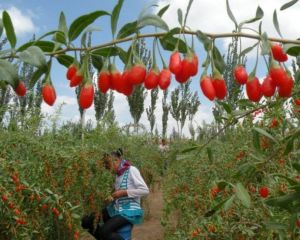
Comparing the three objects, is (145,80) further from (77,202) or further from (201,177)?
(201,177)

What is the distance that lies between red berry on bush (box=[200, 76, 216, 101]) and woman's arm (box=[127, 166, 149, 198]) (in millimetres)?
3502

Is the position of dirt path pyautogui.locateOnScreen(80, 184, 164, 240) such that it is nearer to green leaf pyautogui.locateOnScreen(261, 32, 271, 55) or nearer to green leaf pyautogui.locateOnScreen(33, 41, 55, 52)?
green leaf pyautogui.locateOnScreen(33, 41, 55, 52)

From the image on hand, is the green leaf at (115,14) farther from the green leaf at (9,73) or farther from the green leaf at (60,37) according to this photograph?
the green leaf at (9,73)

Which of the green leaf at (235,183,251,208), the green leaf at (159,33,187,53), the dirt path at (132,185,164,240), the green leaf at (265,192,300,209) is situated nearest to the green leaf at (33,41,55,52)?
the green leaf at (159,33,187,53)

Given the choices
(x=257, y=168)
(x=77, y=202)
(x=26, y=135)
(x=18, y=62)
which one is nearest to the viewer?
(x=18, y=62)

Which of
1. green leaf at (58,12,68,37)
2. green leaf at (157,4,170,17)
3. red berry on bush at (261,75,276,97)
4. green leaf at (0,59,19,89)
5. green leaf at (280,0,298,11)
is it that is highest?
green leaf at (280,0,298,11)

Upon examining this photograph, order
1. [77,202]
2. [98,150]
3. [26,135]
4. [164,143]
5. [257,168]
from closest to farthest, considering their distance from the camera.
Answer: [257,168] < [26,135] < [77,202] < [98,150] < [164,143]

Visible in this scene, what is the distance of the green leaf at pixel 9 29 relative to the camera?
86 centimetres

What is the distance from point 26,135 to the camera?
373 centimetres

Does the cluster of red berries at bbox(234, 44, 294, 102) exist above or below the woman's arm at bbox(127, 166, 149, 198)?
below

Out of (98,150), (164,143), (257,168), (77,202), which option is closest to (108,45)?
(257,168)

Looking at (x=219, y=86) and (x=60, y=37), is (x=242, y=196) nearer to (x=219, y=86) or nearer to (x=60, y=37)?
(x=219, y=86)

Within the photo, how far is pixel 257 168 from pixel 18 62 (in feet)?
2.83

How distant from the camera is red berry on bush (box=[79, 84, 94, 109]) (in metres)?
0.89
